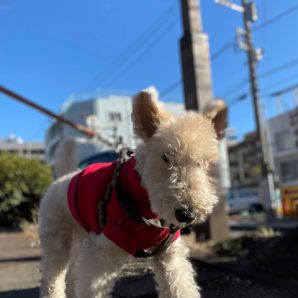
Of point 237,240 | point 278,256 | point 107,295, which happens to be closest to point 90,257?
point 107,295

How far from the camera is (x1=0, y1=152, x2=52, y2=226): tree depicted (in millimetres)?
12703

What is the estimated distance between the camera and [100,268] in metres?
2.40

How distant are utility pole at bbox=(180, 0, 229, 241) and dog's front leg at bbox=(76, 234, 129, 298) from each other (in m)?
5.52

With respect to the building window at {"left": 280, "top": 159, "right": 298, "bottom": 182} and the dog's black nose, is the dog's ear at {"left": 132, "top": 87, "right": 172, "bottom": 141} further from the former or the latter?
the building window at {"left": 280, "top": 159, "right": 298, "bottom": 182}

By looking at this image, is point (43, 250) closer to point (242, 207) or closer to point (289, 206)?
point (289, 206)

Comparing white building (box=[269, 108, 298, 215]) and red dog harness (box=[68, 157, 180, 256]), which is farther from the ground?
white building (box=[269, 108, 298, 215])

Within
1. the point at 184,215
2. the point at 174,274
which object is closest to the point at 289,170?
the point at 174,274

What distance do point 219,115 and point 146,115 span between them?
444 mm

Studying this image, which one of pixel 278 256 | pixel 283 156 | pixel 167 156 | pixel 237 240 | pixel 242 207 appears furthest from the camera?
pixel 283 156

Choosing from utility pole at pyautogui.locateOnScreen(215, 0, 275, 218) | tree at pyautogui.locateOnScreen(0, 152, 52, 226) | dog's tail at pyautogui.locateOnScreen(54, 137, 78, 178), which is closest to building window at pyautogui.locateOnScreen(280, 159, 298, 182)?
utility pole at pyautogui.locateOnScreen(215, 0, 275, 218)

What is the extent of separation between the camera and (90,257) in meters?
2.44

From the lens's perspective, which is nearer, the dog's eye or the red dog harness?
the dog's eye

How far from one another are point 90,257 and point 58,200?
38.4 inches

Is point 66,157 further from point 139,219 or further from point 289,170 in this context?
point 289,170
